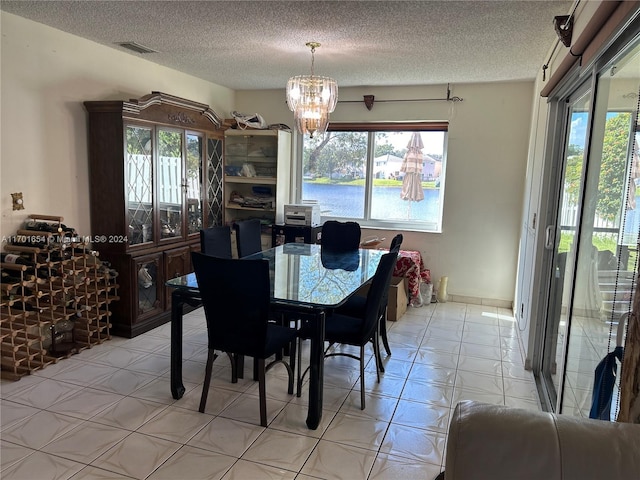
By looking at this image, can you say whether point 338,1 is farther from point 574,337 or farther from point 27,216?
point 27,216

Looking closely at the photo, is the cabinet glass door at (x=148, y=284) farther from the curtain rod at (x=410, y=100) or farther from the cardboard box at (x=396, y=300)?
the curtain rod at (x=410, y=100)

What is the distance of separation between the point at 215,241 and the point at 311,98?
1294 millimetres

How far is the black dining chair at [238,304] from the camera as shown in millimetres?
2299

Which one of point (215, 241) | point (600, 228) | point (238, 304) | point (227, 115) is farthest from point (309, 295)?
point (227, 115)

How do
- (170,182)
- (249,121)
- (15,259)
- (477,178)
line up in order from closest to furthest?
(15,259), (170,182), (477,178), (249,121)

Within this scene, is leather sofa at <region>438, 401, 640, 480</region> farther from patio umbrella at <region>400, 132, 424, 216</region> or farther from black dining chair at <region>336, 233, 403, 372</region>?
patio umbrella at <region>400, 132, 424, 216</region>

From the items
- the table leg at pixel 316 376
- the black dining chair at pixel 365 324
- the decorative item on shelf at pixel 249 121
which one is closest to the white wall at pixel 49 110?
the decorative item on shelf at pixel 249 121

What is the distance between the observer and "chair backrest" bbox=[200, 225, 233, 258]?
3.30 m

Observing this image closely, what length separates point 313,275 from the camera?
2980 mm

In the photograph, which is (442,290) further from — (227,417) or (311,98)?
(227,417)

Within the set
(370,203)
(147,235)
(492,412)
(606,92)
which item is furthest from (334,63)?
(492,412)

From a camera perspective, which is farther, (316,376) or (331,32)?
(331,32)

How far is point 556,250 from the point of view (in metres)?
2.94

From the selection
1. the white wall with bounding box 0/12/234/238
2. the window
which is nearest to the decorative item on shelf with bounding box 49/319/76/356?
the white wall with bounding box 0/12/234/238
